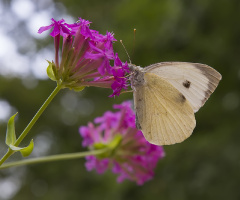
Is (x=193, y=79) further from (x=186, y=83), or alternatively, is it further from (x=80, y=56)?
(x=80, y=56)

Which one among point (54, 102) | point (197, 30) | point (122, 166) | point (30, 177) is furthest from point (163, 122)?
point (30, 177)

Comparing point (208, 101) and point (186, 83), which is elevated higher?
point (186, 83)

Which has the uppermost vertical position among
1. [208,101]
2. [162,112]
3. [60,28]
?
[60,28]

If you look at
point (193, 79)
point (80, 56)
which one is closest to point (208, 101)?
point (193, 79)

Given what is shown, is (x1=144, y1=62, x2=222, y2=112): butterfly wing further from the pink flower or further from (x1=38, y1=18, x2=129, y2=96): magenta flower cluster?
the pink flower

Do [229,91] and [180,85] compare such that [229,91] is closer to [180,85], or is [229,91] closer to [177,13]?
[177,13]

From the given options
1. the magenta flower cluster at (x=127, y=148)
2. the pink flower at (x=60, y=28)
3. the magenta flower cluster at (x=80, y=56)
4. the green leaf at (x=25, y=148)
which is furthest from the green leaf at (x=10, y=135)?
the magenta flower cluster at (x=127, y=148)
